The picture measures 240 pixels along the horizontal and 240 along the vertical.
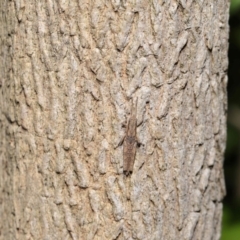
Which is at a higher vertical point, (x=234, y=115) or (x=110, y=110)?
(x=234, y=115)

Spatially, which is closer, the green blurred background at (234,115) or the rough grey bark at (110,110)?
the rough grey bark at (110,110)

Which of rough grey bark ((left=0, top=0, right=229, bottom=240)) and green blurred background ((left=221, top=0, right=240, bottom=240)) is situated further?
green blurred background ((left=221, top=0, right=240, bottom=240))

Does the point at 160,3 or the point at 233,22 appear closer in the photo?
the point at 160,3

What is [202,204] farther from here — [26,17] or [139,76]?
[26,17]

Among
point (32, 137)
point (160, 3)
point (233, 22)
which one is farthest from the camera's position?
point (233, 22)

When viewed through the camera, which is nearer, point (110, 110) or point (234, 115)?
point (110, 110)

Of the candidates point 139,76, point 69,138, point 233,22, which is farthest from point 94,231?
point 233,22

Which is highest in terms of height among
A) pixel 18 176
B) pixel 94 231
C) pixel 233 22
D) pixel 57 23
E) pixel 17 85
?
pixel 233 22

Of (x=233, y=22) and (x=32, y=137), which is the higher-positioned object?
(x=233, y=22)
